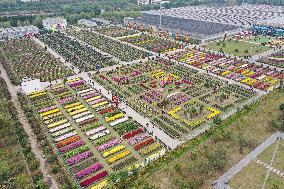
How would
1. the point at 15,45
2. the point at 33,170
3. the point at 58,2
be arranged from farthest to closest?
the point at 58,2 → the point at 15,45 → the point at 33,170

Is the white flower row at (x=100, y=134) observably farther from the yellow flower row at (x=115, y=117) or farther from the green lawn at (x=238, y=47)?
the green lawn at (x=238, y=47)

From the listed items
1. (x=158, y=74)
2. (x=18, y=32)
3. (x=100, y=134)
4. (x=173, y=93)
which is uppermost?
(x=18, y=32)

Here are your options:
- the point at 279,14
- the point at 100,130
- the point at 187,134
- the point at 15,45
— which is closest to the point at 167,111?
the point at 187,134

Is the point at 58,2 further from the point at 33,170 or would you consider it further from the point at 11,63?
the point at 33,170

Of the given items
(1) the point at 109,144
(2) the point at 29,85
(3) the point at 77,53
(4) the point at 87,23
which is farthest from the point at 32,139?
(4) the point at 87,23

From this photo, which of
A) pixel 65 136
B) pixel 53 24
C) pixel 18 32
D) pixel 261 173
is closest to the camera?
pixel 261 173

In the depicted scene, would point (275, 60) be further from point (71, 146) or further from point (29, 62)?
point (29, 62)

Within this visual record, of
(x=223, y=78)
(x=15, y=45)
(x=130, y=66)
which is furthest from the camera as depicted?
(x=15, y=45)
